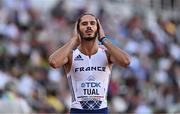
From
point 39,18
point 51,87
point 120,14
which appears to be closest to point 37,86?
point 51,87

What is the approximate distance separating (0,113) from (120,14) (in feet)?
35.1

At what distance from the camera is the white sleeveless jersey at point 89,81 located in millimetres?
10883

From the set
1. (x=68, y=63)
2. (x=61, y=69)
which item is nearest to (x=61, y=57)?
(x=68, y=63)

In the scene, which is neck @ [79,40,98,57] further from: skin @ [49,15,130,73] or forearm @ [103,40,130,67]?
forearm @ [103,40,130,67]

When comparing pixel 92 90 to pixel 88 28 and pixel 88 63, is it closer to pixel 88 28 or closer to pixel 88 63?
pixel 88 63

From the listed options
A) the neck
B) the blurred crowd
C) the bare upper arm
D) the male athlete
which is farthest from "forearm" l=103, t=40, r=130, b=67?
the blurred crowd

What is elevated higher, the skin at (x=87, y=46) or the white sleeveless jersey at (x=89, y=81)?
the skin at (x=87, y=46)

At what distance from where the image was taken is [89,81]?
35.9 feet

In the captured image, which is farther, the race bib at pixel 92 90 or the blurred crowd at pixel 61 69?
the blurred crowd at pixel 61 69

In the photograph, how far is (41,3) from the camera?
22.5m

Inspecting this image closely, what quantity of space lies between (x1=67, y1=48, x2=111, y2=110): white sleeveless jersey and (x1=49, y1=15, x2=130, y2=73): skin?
0.34 ft

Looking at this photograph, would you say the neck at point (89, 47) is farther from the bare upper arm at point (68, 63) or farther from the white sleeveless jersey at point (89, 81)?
the bare upper arm at point (68, 63)

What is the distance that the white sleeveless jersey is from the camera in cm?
1088

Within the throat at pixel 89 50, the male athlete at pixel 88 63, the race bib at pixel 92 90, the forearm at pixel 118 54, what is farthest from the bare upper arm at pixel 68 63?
the forearm at pixel 118 54
